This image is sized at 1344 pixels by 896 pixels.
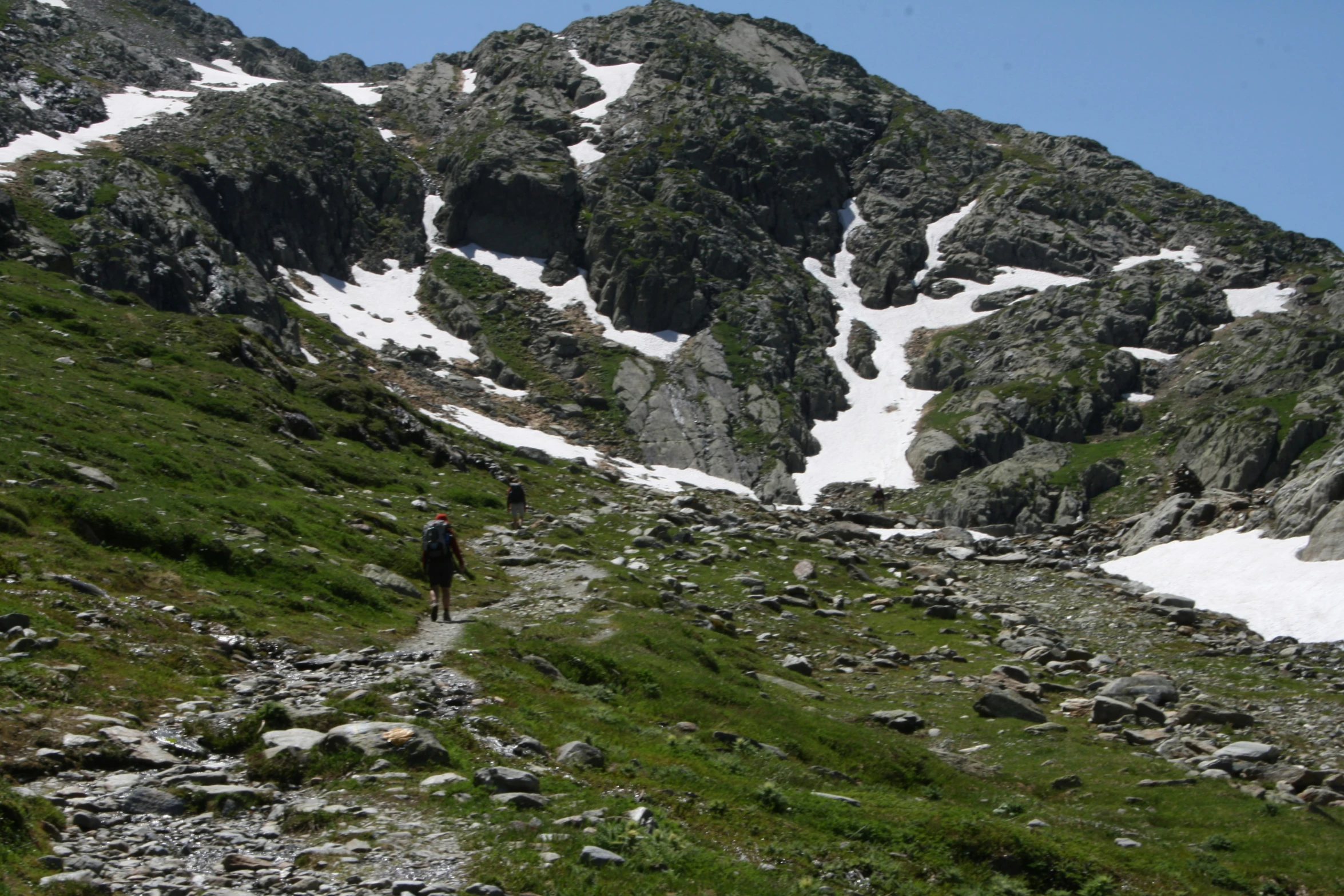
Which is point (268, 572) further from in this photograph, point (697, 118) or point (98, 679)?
point (697, 118)

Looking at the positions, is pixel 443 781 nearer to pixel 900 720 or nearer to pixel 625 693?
pixel 625 693

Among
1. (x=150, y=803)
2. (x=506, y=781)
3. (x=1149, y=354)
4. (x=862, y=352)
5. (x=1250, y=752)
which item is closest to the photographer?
(x=150, y=803)

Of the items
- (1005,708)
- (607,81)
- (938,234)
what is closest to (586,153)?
(607,81)

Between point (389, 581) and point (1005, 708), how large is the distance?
1822cm

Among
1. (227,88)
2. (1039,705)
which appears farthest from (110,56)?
(1039,705)

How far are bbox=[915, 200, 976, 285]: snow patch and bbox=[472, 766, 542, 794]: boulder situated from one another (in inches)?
6003

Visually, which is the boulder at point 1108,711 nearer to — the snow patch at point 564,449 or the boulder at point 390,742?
the boulder at point 390,742

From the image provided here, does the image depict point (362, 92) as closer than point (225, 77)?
No

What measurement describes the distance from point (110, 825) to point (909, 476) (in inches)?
4180

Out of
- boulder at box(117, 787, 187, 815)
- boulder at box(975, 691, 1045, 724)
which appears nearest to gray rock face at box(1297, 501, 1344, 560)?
boulder at box(975, 691, 1045, 724)

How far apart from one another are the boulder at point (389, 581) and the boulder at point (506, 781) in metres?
14.9

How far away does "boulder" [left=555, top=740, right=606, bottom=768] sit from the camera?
43.7ft

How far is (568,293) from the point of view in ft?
442

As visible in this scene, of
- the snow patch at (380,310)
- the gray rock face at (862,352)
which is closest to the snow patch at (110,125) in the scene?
the snow patch at (380,310)
